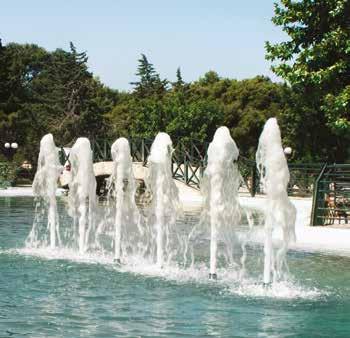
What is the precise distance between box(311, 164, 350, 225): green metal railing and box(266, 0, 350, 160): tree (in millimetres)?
1229

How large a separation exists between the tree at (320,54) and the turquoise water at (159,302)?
300 inches

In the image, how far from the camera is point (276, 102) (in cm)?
5744

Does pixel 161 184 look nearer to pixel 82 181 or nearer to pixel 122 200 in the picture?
pixel 122 200

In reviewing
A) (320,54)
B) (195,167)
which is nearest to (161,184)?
(320,54)

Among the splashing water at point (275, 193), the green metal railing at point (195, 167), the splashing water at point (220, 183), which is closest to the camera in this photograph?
the splashing water at point (275, 193)

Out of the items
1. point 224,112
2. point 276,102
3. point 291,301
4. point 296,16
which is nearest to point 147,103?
point 224,112

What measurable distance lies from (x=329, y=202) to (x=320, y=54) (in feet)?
13.5

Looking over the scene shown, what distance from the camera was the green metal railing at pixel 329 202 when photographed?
19616 mm

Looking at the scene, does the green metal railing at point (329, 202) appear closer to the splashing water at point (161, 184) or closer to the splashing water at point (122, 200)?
the splashing water at point (122, 200)

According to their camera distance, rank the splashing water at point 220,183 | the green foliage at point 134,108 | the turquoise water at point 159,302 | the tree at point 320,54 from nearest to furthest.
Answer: the turquoise water at point 159,302, the splashing water at point 220,183, the tree at point 320,54, the green foliage at point 134,108

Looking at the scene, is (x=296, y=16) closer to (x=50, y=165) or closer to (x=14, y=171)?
(x=50, y=165)

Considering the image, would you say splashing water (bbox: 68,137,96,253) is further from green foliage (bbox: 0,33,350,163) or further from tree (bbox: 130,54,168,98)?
tree (bbox: 130,54,168,98)

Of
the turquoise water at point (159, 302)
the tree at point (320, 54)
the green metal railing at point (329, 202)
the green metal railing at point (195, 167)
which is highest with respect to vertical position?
the tree at point (320, 54)

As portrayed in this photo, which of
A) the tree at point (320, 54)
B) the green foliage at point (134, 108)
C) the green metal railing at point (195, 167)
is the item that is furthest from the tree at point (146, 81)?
the tree at point (320, 54)
